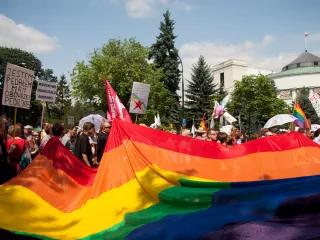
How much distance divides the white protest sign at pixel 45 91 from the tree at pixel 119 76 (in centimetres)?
3434

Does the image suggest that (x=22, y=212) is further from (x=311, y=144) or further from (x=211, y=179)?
(x=311, y=144)

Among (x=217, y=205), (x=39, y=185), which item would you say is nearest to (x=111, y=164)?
(x=39, y=185)

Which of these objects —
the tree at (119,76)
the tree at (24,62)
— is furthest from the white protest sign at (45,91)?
the tree at (24,62)

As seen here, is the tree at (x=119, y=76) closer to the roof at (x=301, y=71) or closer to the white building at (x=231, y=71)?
the white building at (x=231, y=71)

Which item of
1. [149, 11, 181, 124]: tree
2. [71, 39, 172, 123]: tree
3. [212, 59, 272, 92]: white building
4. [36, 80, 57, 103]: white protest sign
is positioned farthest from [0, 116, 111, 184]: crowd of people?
[212, 59, 272, 92]: white building

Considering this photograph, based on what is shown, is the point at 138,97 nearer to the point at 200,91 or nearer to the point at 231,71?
the point at 200,91

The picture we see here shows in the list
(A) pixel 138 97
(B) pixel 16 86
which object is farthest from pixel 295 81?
(B) pixel 16 86

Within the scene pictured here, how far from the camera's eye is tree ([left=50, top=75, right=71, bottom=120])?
8744 cm

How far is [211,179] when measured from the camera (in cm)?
741

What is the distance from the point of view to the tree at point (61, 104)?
87.4 m

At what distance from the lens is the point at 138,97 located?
13.7m

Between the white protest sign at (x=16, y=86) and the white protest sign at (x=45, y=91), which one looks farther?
the white protest sign at (x=45, y=91)

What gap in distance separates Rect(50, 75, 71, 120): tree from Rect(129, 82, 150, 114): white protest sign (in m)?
63.2

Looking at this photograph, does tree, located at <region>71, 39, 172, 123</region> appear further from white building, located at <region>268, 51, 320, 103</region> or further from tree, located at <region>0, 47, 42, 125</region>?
white building, located at <region>268, 51, 320, 103</region>
